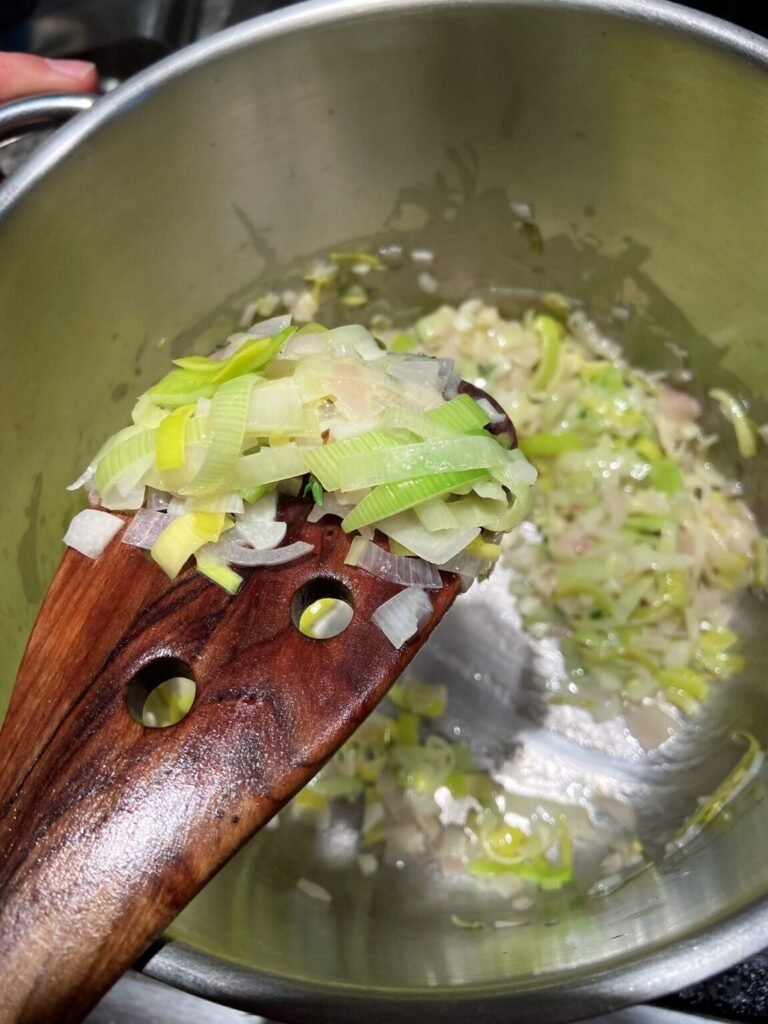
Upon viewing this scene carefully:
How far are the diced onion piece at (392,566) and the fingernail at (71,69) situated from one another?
2.98ft

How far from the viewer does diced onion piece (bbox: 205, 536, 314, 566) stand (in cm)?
83

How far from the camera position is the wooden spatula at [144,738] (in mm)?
677

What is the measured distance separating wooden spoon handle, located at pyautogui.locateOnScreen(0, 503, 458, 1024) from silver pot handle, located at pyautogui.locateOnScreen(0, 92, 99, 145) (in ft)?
1.91

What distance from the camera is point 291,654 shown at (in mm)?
805

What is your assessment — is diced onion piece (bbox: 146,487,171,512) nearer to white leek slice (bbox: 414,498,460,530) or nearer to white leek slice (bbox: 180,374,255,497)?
white leek slice (bbox: 180,374,255,497)

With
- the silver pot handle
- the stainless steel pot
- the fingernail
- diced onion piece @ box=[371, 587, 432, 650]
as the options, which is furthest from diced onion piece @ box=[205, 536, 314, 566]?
the fingernail

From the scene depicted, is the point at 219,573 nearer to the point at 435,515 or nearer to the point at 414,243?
the point at 435,515

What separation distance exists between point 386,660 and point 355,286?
0.81m

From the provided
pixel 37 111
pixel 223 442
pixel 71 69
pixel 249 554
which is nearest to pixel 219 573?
pixel 249 554

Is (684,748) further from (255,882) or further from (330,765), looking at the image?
(255,882)

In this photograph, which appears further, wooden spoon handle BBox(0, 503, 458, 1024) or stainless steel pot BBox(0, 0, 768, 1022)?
stainless steel pot BBox(0, 0, 768, 1022)

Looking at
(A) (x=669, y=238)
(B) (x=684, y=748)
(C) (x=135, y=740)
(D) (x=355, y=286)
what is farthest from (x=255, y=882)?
(A) (x=669, y=238)

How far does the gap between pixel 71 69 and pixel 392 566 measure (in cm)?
97

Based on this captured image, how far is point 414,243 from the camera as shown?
1.36 metres
